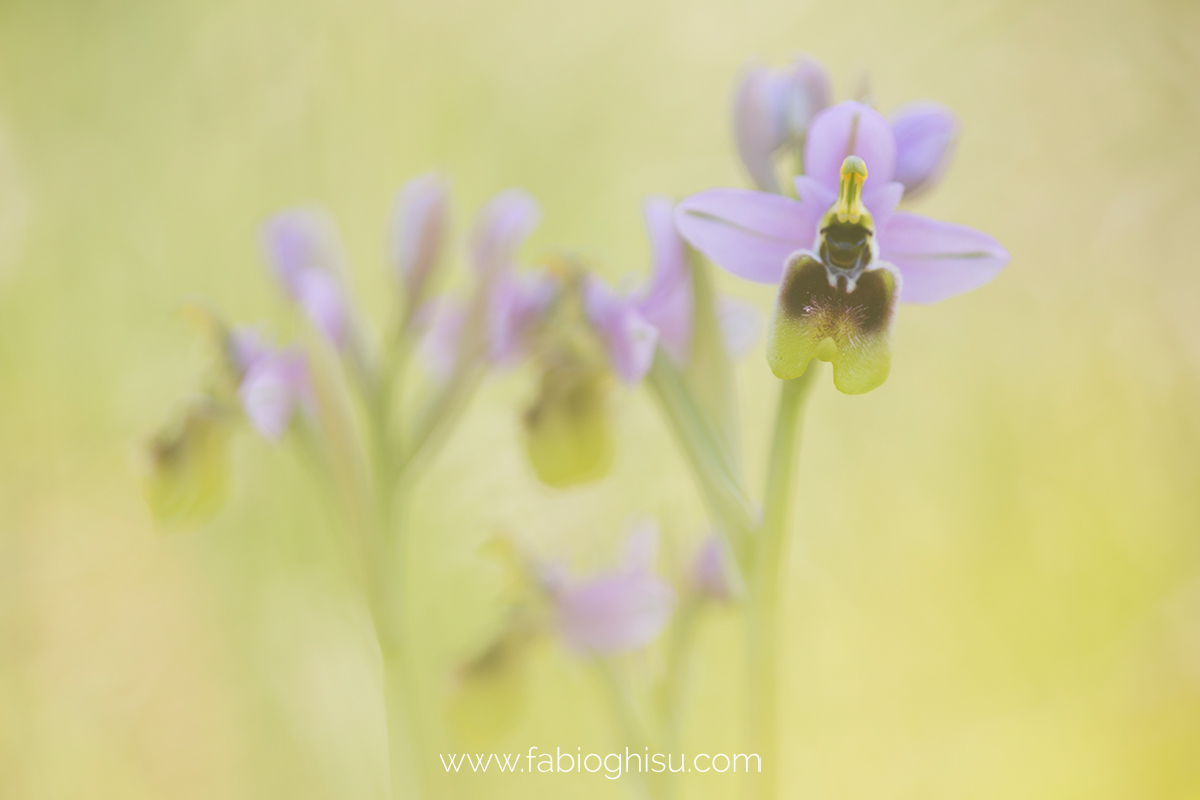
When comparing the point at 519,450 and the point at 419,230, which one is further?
the point at 519,450

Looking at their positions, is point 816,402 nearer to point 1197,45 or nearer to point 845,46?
point 845,46

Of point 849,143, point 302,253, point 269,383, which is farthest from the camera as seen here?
point 302,253

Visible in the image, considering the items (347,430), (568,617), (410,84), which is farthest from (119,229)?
(568,617)

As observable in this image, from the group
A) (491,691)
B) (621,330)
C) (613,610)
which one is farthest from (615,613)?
(621,330)

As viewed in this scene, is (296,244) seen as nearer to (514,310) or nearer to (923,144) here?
(514,310)

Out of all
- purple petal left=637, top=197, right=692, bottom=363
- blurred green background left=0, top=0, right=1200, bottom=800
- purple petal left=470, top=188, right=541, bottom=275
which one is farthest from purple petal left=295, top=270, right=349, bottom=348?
blurred green background left=0, top=0, right=1200, bottom=800

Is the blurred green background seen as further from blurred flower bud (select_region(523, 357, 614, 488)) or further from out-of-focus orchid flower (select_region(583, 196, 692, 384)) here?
out-of-focus orchid flower (select_region(583, 196, 692, 384))
